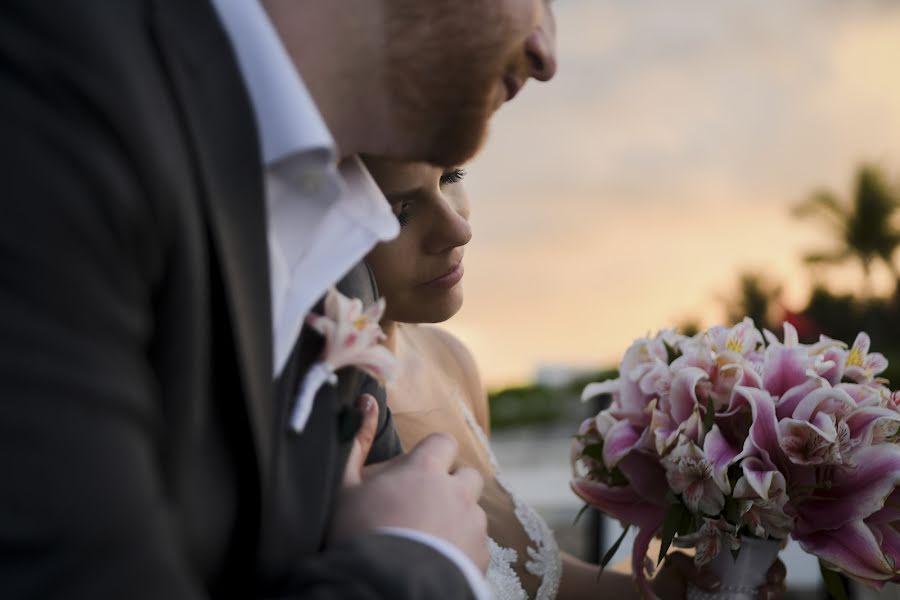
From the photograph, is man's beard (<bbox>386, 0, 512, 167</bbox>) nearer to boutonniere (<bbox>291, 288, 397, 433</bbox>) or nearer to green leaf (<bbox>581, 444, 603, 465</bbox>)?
boutonniere (<bbox>291, 288, 397, 433</bbox>)

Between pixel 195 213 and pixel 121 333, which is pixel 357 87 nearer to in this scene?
pixel 195 213

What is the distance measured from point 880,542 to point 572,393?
69.1 ft

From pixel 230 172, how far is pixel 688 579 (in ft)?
4.68

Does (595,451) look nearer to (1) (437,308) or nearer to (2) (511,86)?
(1) (437,308)

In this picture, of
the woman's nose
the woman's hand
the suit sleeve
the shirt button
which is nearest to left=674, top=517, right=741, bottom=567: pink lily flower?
the woman's hand

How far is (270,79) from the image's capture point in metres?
1.10

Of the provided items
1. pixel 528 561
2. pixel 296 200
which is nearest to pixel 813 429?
pixel 528 561

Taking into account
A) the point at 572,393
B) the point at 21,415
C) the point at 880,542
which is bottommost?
the point at 572,393

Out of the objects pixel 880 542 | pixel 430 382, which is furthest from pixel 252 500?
pixel 430 382

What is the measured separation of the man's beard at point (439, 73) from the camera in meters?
1.18

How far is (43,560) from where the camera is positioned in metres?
0.81

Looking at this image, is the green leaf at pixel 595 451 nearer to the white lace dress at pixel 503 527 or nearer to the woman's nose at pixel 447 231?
the white lace dress at pixel 503 527

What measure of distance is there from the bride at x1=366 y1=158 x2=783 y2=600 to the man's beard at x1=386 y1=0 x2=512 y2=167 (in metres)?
0.75

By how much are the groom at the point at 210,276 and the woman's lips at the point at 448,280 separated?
77 cm
